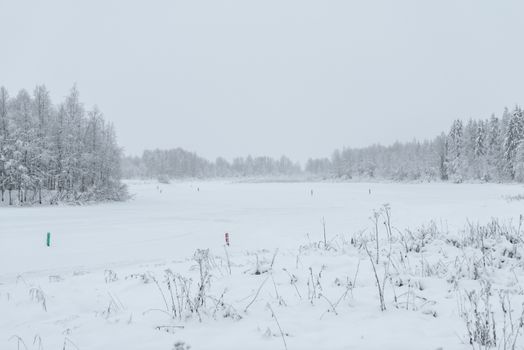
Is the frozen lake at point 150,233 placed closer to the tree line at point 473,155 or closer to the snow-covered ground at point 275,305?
the snow-covered ground at point 275,305

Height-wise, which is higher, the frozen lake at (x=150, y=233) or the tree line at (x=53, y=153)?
the tree line at (x=53, y=153)

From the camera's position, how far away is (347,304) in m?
4.64

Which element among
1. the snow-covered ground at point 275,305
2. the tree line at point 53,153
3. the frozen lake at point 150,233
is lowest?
the frozen lake at point 150,233

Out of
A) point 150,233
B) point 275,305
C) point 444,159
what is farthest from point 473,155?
point 275,305

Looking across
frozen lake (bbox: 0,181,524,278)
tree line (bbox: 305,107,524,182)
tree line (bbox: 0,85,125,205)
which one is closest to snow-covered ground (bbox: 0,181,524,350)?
frozen lake (bbox: 0,181,524,278)

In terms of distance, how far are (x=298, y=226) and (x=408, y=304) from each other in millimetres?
16121

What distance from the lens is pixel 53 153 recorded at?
41.6 meters

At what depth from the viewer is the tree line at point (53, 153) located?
37953mm

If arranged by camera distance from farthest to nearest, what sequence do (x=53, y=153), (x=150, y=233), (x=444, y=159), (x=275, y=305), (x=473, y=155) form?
(x=444, y=159) → (x=473, y=155) → (x=53, y=153) → (x=150, y=233) → (x=275, y=305)

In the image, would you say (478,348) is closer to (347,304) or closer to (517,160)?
(347,304)

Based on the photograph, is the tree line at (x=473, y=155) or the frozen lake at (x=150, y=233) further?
the tree line at (x=473, y=155)

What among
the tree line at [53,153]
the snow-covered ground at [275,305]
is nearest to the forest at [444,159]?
the tree line at [53,153]

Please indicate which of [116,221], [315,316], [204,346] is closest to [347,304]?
[315,316]

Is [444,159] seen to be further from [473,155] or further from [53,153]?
[53,153]
